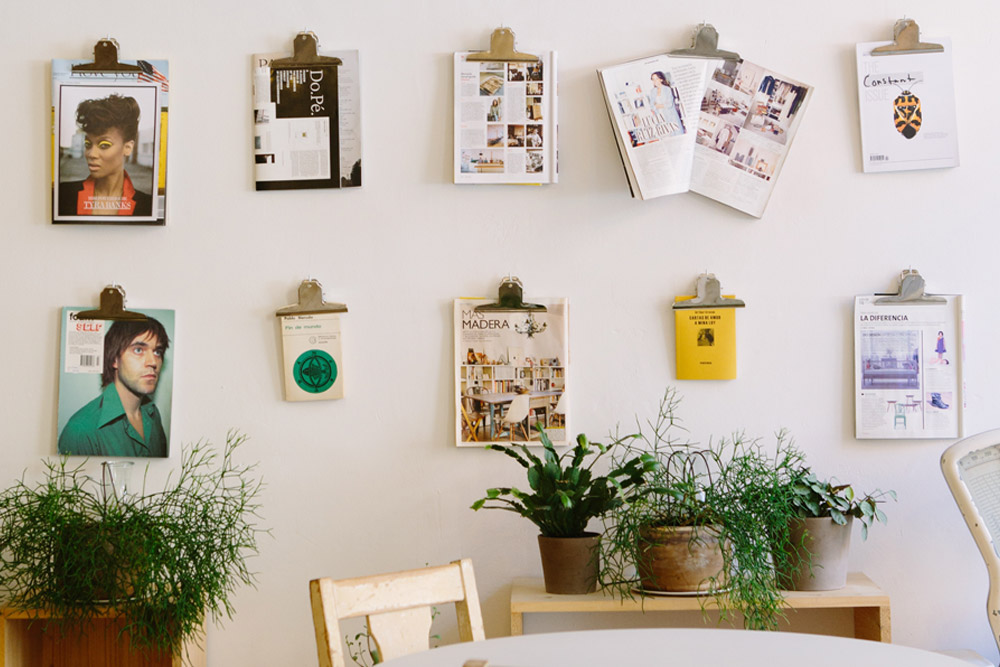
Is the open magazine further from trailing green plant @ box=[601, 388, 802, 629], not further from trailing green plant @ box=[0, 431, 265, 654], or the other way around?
trailing green plant @ box=[0, 431, 265, 654]

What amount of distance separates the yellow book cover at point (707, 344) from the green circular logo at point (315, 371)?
951 mm

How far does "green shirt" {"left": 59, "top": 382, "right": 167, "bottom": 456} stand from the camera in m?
2.62

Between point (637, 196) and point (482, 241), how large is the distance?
0.44 meters

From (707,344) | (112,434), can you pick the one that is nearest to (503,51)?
(707,344)

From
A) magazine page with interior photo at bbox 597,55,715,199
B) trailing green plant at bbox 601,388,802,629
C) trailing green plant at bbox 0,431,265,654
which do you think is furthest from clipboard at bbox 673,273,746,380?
trailing green plant at bbox 0,431,265,654

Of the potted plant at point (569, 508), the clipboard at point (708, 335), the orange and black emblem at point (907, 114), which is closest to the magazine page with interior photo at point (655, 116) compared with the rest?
the clipboard at point (708, 335)

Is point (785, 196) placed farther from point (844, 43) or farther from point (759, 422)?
point (759, 422)

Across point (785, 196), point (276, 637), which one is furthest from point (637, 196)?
point (276, 637)

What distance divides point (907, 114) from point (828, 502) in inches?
41.9

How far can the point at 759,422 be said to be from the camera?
2.57m

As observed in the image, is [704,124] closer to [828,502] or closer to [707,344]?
[707,344]

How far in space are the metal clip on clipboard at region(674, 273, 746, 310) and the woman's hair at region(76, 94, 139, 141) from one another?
1.59 metres

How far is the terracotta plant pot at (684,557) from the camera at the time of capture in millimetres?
2268

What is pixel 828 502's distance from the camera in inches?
91.9
